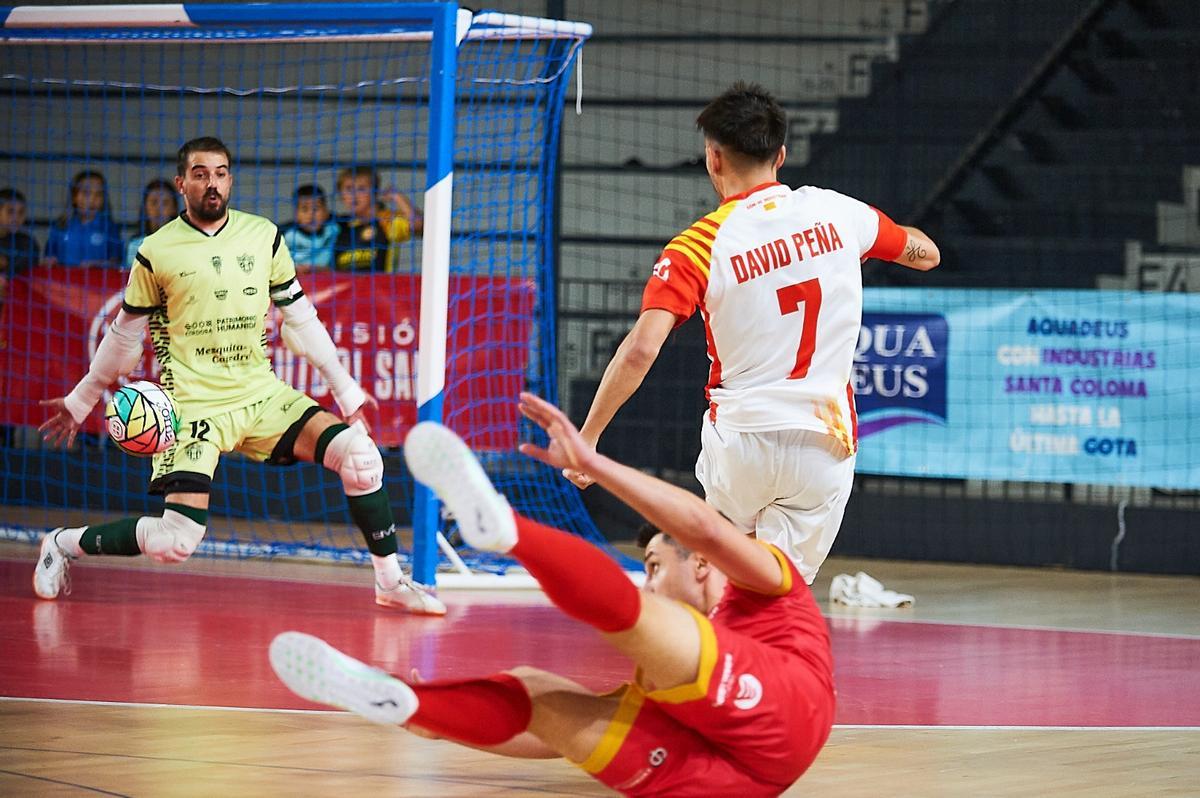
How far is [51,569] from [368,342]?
10.2ft

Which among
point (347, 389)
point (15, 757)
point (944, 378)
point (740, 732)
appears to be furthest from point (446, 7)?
point (740, 732)

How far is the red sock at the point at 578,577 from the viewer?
3582mm

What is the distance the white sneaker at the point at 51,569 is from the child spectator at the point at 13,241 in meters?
3.66

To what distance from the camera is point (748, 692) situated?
12.3 ft

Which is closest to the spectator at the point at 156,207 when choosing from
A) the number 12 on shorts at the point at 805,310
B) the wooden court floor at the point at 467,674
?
the wooden court floor at the point at 467,674

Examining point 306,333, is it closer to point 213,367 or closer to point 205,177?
point 213,367

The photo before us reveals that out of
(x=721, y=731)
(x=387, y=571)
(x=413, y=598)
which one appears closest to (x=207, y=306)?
(x=387, y=571)

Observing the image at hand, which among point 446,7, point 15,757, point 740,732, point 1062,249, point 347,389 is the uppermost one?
point 446,7

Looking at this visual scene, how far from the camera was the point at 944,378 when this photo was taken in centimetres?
1026

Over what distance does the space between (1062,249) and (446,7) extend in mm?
4949

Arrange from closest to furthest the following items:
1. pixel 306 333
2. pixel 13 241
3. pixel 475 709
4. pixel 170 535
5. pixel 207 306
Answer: pixel 475 709
pixel 170 535
pixel 207 306
pixel 306 333
pixel 13 241

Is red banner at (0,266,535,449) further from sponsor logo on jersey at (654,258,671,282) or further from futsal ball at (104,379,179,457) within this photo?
sponsor logo on jersey at (654,258,671,282)

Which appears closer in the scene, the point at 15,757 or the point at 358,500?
the point at 15,757

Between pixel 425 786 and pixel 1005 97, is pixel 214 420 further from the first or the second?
pixel 1005 97
